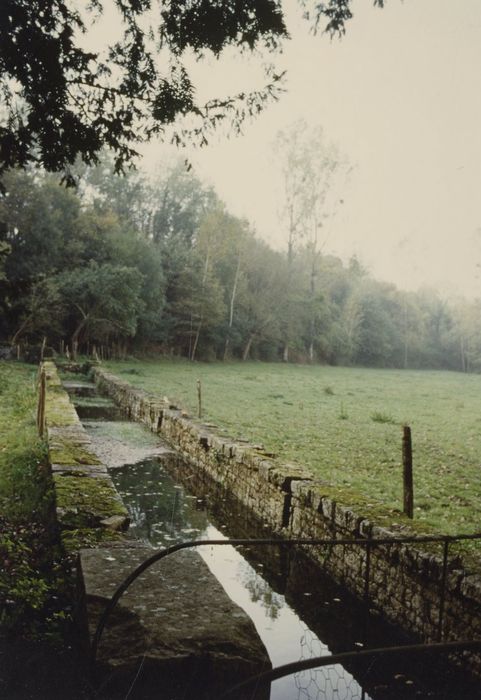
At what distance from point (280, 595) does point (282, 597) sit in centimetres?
5

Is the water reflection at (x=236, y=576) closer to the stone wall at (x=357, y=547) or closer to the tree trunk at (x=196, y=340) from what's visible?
the stone wall at (x=357, y=547)

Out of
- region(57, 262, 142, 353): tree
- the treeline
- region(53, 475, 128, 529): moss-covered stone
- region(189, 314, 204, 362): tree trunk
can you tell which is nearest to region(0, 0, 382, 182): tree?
region(53, 475, 128, 529): moss-covered stone

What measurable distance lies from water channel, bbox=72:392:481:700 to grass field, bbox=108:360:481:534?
123 centimetres

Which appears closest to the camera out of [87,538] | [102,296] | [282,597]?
[87,538]

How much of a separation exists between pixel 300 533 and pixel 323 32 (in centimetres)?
652

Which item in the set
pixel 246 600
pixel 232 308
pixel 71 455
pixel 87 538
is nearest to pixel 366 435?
pixel 71 455

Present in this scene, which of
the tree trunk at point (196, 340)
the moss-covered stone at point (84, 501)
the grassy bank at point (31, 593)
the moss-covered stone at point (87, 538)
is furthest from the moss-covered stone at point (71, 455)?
the tree trunk at point (196, 340)

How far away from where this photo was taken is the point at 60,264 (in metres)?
38.5

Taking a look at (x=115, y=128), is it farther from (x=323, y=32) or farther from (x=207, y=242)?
(x=207, y=242)

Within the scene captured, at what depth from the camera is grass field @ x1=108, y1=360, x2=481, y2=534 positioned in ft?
27.5

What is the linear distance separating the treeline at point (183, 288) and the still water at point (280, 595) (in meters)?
14.0

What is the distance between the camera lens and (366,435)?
46.3ft

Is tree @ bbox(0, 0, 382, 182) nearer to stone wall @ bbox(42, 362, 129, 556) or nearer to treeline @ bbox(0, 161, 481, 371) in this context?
stone wall @ bbox(42, 362, 129, 556)

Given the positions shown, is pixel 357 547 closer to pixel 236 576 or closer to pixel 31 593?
pixel 236 576
